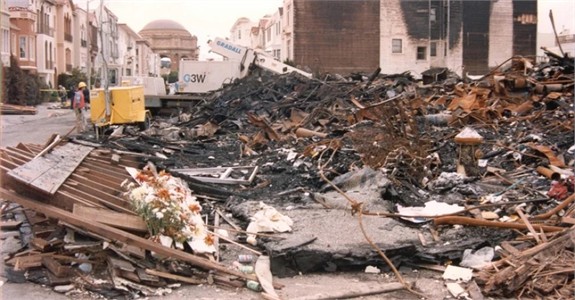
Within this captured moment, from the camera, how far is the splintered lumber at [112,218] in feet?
20.2

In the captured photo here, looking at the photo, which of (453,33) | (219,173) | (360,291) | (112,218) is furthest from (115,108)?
(453,33)

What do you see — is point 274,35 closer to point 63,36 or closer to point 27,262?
point 63,36

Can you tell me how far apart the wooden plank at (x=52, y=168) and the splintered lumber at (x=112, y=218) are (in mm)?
353

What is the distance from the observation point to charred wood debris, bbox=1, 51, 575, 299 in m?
5.86

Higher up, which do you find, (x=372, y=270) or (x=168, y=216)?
(x=168, y=216)

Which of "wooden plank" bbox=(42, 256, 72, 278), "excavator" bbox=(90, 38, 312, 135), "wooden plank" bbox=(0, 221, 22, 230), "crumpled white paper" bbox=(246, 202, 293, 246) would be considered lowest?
"wooden plank" bbox=(42, 256, 72, 278)

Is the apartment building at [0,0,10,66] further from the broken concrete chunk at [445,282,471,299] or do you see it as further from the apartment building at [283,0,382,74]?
the broken concrete chunk at [445,282,471,299]

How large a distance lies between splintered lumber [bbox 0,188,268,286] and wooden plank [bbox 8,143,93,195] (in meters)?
0.19

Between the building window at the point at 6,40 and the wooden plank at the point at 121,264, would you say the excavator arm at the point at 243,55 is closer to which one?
the wooden plank at the point at 121,264

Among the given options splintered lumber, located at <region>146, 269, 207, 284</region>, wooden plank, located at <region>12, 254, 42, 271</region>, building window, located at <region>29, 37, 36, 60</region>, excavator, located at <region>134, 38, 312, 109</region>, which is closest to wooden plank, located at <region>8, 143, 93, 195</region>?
wooden plank, located at <region>12, 254, 42, 271</region>

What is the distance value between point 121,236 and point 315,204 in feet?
9.42

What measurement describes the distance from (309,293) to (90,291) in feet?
6.29

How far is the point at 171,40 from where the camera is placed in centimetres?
10212

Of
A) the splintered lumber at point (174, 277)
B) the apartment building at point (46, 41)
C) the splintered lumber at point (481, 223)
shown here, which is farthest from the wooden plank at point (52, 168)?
the apartment building at point (46, 41)
